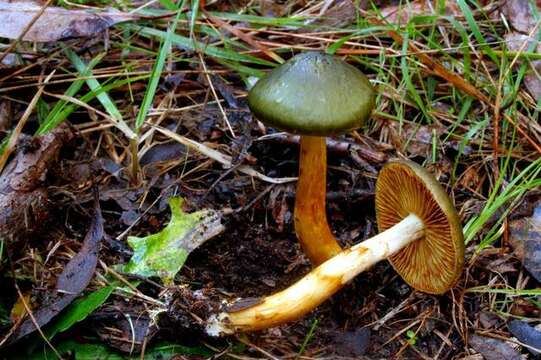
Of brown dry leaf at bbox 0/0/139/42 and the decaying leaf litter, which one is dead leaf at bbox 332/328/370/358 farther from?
brown dry leaf at bbox 0/0/139/42

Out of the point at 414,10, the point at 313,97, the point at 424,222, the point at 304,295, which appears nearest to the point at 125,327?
the point at 304,295

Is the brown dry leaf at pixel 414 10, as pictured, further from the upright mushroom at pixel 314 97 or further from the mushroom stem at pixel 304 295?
the mushroom stem at pixel 304 295

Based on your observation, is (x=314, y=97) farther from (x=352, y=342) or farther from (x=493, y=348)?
(x=493, y=348)

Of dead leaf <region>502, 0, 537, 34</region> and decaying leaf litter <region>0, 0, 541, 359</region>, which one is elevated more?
dead leaf <region>502, 0, 537, 34</region>

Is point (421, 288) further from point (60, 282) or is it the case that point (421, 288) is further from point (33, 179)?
point (33, 179)

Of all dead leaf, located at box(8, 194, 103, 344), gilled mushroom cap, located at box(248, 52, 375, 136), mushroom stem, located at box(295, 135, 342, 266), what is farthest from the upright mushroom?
dead leaf, located at box(8, 194, 103, 344)

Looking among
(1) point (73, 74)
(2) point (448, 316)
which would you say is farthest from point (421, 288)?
(1) point (73, 74)
